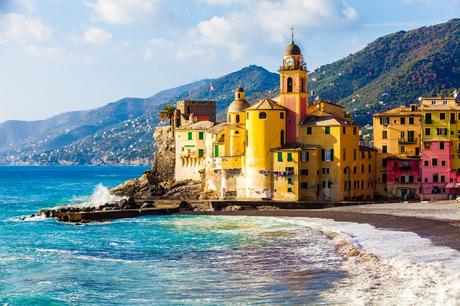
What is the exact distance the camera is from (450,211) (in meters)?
69.0

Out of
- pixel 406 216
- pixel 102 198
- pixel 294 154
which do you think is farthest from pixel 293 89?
pixel 102 198

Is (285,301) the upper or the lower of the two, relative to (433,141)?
lower

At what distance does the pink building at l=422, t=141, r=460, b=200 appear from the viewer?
8512cm

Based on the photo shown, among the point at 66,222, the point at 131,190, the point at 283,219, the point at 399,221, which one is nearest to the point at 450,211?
the point at 399,221

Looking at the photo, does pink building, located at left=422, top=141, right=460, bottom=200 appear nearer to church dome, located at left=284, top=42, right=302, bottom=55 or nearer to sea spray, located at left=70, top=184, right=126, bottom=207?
church dome, located at left=284, top=42, right=302, bottom=55

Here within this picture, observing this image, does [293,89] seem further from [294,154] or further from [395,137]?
[395,137]

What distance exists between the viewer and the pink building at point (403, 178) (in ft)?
284

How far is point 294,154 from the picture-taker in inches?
3157

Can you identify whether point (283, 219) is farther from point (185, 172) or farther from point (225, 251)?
point (185, 172)

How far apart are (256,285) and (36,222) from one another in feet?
141

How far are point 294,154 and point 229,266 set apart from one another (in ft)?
120

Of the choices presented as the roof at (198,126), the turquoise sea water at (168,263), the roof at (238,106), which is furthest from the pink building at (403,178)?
the roof at (198,126)

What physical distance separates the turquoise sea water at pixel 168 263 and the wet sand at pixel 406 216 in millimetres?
5066

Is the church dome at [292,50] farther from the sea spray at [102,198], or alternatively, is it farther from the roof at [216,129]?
the sea spray at [102,198]
